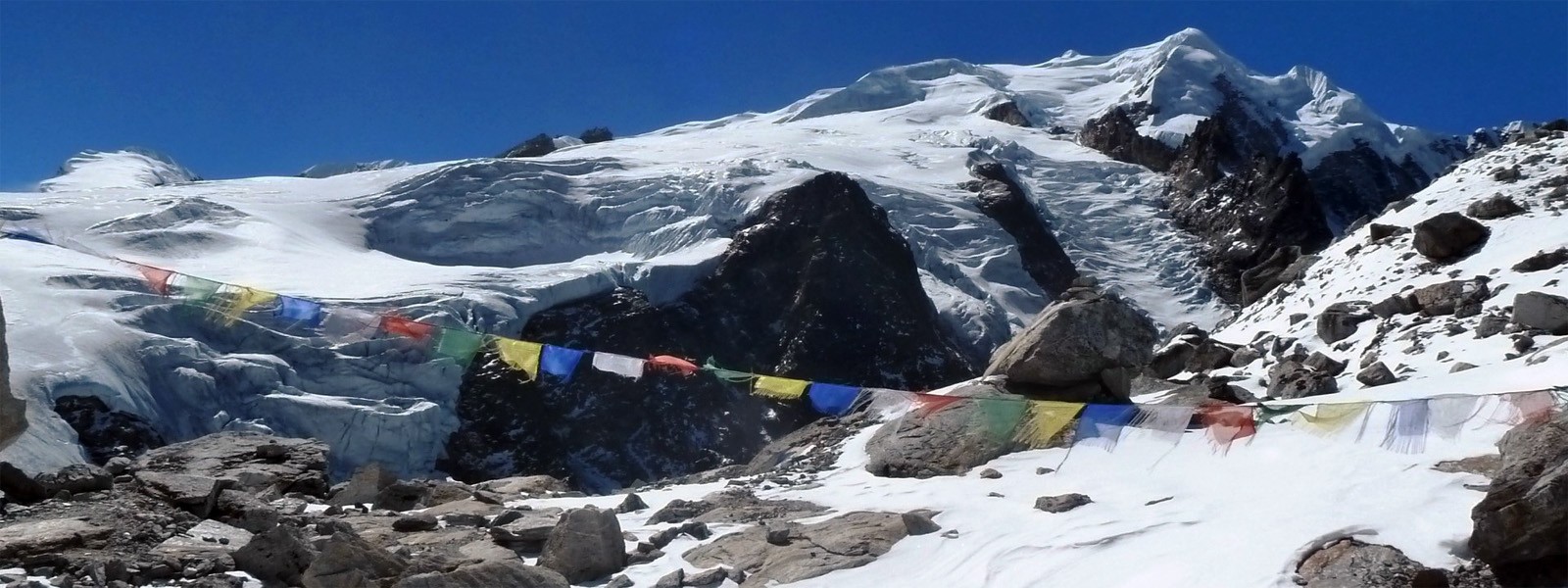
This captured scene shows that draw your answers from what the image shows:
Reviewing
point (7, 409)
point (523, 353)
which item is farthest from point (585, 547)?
point (523, 353)

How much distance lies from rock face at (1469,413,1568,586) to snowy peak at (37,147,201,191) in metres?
78.3

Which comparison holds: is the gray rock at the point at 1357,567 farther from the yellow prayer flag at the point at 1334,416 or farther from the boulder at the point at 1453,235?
the boulder at the point at 1453,235

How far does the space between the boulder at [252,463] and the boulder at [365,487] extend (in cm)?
50

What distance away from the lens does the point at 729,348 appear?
169ft

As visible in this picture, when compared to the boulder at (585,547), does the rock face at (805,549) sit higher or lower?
lower

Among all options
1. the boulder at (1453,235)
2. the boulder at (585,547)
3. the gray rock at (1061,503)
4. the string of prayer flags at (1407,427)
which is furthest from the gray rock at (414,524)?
the boulder at (1453,235)

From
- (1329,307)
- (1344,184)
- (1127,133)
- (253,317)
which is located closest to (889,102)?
(1127,133)

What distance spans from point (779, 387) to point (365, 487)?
4683mm

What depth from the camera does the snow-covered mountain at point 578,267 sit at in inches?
1252

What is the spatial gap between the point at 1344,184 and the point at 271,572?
4056 inches

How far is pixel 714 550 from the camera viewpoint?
31.2 feet

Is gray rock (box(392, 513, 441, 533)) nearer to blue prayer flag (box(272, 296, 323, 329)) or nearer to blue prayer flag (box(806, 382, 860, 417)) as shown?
blue prayer flag (box(806, 382, 860, 417))

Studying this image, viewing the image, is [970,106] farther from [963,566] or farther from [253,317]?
[963,566]

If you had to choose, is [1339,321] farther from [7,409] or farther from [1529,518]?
[7,409]
